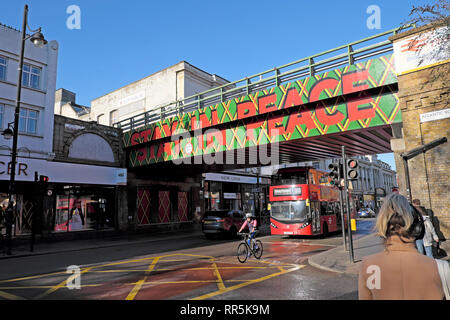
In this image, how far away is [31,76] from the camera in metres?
19.6

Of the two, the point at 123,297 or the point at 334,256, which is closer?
the point at 123,297

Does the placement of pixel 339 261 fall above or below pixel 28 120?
below

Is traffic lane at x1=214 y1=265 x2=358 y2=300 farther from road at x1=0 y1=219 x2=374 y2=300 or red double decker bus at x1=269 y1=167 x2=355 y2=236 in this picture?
red double decker bus at x1=269 y1=167 x2=355 y2=236

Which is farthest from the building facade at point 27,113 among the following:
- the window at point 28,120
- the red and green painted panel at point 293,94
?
the red and green painted panel at point 293,94

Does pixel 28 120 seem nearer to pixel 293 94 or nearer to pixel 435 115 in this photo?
pixel 293 94

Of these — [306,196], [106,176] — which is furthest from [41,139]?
[306,196]

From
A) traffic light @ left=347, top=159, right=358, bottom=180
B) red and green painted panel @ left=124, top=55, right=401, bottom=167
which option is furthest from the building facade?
traffic light @ left=347, top=159, right=358, bottom=180

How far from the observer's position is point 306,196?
1695 cm

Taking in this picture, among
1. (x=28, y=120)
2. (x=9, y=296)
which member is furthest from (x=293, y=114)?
(x=28, y=120)

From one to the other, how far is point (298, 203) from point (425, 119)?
26.0 ft

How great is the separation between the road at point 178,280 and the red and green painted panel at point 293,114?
20.0 ft

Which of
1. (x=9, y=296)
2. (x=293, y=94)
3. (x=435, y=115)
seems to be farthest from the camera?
(x=293, y=94)

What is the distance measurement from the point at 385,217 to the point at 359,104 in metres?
11.9
